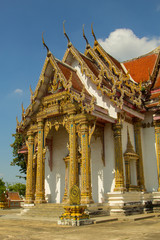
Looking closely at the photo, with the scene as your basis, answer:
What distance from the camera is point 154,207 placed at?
11.8 metres

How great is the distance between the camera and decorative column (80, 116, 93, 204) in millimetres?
9883

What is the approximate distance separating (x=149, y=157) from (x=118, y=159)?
2426mm

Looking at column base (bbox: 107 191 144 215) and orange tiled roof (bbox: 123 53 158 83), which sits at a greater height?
orange tiled roof (bbox: 123 53 158 83)

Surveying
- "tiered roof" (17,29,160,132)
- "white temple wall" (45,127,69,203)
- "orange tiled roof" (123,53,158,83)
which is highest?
"orange tiled roof" (123,53,158,83)

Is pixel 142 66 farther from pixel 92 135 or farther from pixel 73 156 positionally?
pixel 73 156

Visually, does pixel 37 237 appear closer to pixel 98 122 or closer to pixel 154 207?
pixel 98 122

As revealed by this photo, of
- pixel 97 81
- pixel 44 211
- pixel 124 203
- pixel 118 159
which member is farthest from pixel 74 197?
pixel 97 81

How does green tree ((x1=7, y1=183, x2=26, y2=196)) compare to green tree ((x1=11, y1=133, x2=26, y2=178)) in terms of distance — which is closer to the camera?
green tree ((x1=11, y1=133, x2=26, y2=178))

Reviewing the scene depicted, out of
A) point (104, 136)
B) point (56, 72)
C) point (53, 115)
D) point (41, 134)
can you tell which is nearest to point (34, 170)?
point (41, 134)

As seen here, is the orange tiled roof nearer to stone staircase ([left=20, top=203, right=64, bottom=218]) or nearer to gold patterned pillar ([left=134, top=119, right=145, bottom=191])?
gold patterned pillar ([left=134, top=119, right=145, bottom=191])

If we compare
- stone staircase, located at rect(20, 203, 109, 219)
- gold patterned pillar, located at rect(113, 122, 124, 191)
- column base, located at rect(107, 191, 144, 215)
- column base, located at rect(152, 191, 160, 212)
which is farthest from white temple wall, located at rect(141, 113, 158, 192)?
stone staircase, located at rect(20, 203, 109, 219)

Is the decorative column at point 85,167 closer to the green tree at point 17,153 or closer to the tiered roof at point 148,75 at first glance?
the tiered roof at point 148,75

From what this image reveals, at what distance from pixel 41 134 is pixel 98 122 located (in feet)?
8.58

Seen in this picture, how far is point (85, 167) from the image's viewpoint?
33.4 feet
